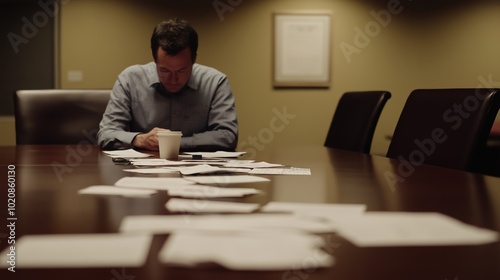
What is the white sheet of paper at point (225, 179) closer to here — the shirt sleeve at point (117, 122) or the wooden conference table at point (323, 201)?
the wooden conference table at point (323, 201)

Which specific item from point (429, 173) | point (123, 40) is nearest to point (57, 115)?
point (429, 173)

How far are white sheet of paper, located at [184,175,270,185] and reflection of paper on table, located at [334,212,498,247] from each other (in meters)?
0.39

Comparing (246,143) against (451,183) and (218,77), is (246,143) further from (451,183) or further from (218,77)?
(451,183)

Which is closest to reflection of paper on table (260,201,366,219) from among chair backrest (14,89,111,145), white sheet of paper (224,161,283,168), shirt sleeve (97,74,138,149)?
white sheet of paper (224,161,283,168)

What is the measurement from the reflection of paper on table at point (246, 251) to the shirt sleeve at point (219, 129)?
1.46 metres

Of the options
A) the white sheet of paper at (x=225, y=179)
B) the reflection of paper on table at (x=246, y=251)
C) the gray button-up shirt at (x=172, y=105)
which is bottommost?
the white sheet of paper at (x=225, y=179)

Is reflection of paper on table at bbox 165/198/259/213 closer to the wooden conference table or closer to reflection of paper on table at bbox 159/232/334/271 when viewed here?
the wooden conference table

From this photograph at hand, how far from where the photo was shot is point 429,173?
1299 mm

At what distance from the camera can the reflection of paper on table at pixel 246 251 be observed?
54cm

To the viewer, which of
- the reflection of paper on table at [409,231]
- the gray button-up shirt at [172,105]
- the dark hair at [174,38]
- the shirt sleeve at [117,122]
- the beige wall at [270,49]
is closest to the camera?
the reflection of paper on table at [409,231]

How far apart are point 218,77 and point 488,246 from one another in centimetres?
206

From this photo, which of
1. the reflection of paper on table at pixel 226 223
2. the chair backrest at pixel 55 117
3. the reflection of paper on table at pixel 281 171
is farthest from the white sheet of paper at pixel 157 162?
the chair backrest at pixel 55 117

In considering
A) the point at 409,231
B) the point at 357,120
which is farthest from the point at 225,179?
the point at 357,120

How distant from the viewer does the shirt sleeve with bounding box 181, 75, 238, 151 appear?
84.4 inches
